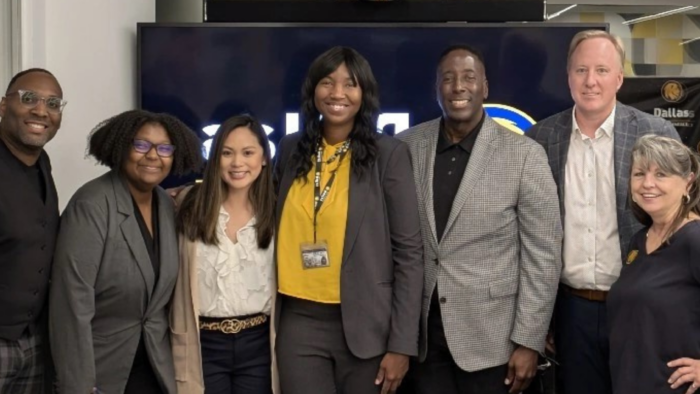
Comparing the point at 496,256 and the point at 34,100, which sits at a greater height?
the point at 34,100

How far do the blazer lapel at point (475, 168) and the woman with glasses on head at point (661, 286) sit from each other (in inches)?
19.6

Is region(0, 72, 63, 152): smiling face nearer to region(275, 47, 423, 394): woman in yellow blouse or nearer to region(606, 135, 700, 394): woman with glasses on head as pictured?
region(275, 47, 423, 394): woman in yellow blouse

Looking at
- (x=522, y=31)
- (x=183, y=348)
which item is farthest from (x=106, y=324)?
(x=522, y=31)

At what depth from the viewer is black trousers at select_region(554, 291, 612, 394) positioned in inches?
117

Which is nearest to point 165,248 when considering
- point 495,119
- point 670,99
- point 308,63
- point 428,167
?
point 428,167

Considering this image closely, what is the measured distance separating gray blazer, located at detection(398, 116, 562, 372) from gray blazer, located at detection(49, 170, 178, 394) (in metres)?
0.90

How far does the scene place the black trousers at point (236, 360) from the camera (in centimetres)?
283

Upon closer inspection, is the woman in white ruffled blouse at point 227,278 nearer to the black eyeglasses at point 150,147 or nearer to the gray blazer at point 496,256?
the black eyeglasses at point 150,147

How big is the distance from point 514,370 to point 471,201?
607 mm

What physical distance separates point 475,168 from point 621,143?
537mm

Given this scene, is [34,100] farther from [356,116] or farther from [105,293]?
[356,116]

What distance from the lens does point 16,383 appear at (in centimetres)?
262

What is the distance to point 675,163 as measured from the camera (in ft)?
8.56

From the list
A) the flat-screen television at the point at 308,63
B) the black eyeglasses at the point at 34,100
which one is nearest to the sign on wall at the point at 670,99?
the flat-screen television at the point at 308,63
